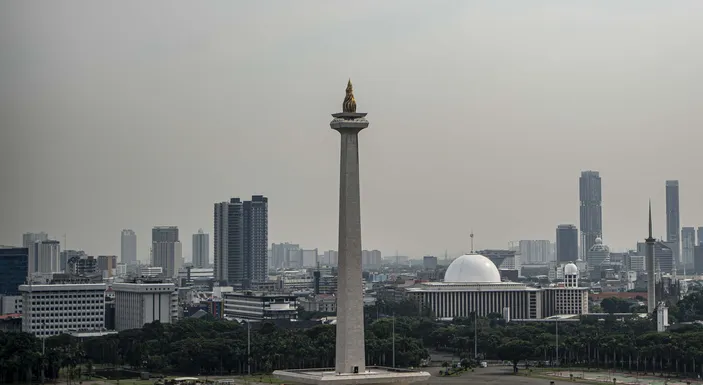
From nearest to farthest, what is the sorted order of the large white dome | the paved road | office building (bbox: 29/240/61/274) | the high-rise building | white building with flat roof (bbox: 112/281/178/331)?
the high-rise building → the paved road → white building with flat roof (bbox: 112/281/178/331) → office building (bbox: 29/240/61/274) → the large white dome

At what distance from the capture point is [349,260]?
56875 millimetres

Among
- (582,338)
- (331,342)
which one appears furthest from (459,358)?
(331,342)

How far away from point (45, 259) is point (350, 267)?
4859 inches

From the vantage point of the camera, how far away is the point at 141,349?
100938mm

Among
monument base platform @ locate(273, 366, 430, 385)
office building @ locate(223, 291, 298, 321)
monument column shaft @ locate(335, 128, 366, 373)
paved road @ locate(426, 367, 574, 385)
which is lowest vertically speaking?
paved road @ locate(426, 367, 574, 385)

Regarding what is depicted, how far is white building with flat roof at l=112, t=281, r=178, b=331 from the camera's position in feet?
447

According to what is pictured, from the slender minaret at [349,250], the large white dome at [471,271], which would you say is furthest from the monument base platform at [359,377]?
the large white dome at [471,271]

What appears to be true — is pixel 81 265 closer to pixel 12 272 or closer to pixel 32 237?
pixel 12 272

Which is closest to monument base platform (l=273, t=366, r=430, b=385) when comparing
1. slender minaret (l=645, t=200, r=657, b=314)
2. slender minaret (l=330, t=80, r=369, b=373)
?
slender minaret (l=330, t=80, r=369, b=373)

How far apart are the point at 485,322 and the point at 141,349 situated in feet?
154

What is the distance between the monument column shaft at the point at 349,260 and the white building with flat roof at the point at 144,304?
3100 inches

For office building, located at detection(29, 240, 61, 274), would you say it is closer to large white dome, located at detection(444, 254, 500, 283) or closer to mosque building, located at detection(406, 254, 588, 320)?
mosque building, located at detection(406, 254, 588, 320)

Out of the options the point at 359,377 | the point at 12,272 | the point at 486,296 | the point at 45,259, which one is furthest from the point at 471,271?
the point at 359,377

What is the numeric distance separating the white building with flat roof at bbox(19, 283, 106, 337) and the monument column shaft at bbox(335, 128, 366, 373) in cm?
7398
